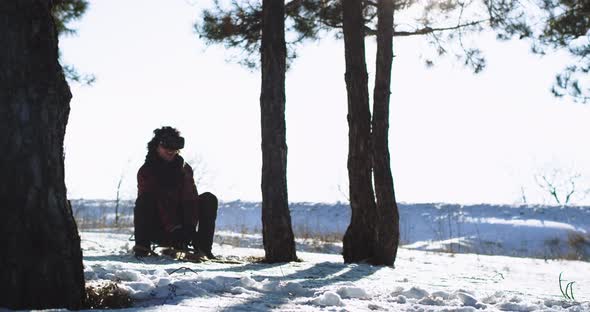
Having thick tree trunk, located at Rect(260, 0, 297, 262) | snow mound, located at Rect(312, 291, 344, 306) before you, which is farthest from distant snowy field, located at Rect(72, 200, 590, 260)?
snow mound, located at Rect(312, 291, 344, 306)

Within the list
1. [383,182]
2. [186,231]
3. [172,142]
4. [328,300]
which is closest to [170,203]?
[186,231]

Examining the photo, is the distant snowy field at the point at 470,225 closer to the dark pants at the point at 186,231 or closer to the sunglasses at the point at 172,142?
the dark pants at the point at 186,231

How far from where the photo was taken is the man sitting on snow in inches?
209

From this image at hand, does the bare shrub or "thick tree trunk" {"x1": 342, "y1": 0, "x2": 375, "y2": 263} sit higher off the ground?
"thick tree trunk" {"x1": 342, "y1": 0, "x2": 375, "y2": 263}

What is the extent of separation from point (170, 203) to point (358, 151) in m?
1.95

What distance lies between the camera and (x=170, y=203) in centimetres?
541

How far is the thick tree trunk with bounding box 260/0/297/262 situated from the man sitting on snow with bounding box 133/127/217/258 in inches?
21.1

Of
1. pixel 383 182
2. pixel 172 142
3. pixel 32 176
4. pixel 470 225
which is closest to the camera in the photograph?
pixel 32 176

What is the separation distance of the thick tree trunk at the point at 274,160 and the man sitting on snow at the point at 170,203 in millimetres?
535

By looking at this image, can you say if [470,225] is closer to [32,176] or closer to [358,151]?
[358,151]

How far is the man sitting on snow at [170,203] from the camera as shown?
5301 mm

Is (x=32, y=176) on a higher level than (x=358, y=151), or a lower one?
lower

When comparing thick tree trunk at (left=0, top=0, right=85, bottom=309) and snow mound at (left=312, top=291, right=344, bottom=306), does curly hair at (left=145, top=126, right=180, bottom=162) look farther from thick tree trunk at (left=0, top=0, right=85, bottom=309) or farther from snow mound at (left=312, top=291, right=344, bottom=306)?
snow mound at (left=312, top=291, right=344, bottom=306)

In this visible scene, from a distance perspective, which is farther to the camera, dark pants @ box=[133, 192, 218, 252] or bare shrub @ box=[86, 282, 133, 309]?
dark pants @ box=[133, 192, 218, 252]
